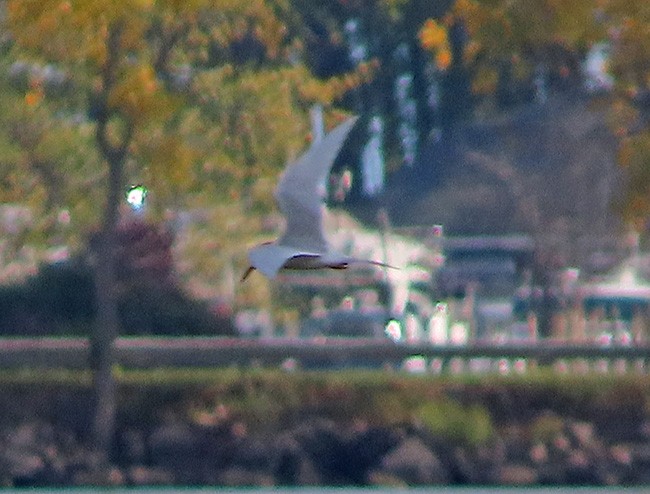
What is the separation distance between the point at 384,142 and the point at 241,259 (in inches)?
452

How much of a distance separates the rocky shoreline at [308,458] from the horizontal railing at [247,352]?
67 cm

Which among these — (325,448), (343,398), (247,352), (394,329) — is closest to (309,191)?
(325,448)

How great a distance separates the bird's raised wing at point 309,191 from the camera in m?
3.59

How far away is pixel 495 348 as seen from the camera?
12.4 metres

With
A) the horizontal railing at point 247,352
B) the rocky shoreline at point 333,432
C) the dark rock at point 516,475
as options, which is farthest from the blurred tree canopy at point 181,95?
the dark rock at point 516,475

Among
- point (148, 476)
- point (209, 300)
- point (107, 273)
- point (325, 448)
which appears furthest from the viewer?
point (209, 300)

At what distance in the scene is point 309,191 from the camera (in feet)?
12.4

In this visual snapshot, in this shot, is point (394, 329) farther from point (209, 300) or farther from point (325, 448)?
point (325, 448)

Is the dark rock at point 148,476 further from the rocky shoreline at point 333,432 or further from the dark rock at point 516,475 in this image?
the dark rock at point 516,475

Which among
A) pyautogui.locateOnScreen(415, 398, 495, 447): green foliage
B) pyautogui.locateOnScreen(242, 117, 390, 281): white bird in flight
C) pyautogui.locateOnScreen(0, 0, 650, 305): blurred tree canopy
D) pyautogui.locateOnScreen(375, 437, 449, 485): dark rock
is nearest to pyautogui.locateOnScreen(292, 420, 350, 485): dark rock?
pyautogui.locateOnScreen(375, 437, 449, 485): dark rock

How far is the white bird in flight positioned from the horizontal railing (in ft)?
27.0

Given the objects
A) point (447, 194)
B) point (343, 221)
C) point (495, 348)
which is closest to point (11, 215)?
point (495, 348)

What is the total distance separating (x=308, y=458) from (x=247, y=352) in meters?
1.28

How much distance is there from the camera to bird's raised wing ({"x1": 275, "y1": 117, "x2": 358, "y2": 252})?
3590 millimetres
